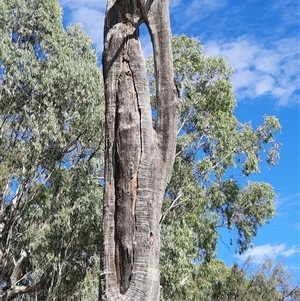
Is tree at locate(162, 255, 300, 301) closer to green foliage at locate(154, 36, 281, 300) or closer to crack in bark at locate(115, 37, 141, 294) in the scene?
green foliage at locate(154, 36, 281, 300)

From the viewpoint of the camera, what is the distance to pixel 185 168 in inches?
566

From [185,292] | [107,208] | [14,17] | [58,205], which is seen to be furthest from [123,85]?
[185,292]

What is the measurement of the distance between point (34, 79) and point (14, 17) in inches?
76.4

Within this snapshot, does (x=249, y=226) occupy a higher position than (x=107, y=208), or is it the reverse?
(x=249, y=226)

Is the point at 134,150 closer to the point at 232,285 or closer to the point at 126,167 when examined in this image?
the point at 126,167

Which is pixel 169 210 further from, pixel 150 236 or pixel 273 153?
pixel 150 236

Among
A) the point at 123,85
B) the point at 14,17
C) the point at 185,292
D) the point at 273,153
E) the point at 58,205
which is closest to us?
the point at 123,85

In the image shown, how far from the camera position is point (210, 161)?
46.9ft

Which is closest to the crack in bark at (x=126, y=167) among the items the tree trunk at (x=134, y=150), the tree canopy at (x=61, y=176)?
the tree trunk at (x=134, y=150)

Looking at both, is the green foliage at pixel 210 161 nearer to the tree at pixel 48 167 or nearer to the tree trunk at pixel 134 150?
the tree at pixel 48 167

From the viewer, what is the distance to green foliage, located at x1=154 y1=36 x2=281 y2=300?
14.1m

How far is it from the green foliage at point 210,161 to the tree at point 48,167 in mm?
2178

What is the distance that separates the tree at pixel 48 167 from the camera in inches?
476

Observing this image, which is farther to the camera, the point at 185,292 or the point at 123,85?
the point at 185,292
